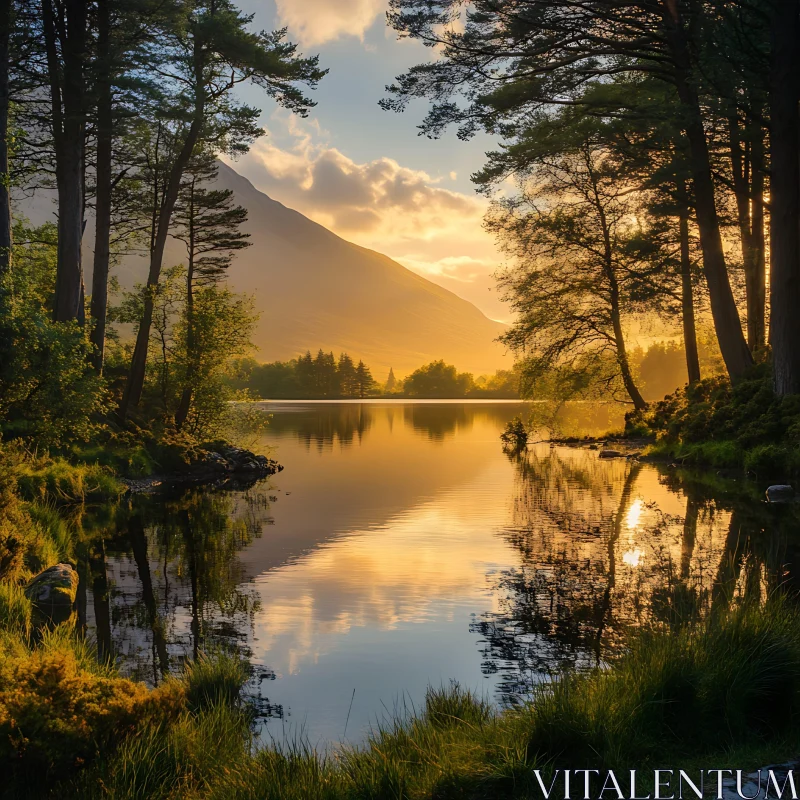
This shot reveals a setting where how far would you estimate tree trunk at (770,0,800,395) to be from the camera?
15.9 meters

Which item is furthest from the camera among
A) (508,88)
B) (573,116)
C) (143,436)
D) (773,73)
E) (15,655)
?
(143,436)

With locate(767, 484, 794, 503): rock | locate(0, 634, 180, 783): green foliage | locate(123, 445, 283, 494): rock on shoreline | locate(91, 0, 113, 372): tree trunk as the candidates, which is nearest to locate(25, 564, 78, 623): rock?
locate(0, 634, 180, 783): green foliage

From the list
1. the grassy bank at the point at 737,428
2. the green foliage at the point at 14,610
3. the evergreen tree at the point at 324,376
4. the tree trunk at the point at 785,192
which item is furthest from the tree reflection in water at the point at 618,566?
the evergreen tree at the point at 324,376

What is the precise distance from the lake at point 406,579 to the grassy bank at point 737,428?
1066 millimetres

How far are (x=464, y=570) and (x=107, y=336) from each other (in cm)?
2870

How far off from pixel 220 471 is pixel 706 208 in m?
16.1

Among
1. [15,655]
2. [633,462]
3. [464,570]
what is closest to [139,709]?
[15,655]

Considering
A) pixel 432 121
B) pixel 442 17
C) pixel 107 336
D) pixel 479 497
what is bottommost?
pixel 479 497

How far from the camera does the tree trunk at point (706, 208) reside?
1842cm

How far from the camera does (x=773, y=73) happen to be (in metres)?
16.3

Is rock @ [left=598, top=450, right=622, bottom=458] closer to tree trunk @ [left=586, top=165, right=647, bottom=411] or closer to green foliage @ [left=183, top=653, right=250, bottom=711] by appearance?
tree trunk @ [left=586, top=165, right=647, bottom=411]

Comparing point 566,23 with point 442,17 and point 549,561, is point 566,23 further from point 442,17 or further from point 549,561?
point 549,561

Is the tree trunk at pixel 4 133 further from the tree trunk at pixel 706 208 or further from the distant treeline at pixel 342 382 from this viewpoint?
the distant treeline at pixel 342 382

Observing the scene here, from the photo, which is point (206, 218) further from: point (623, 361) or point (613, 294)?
point (623, 361)
